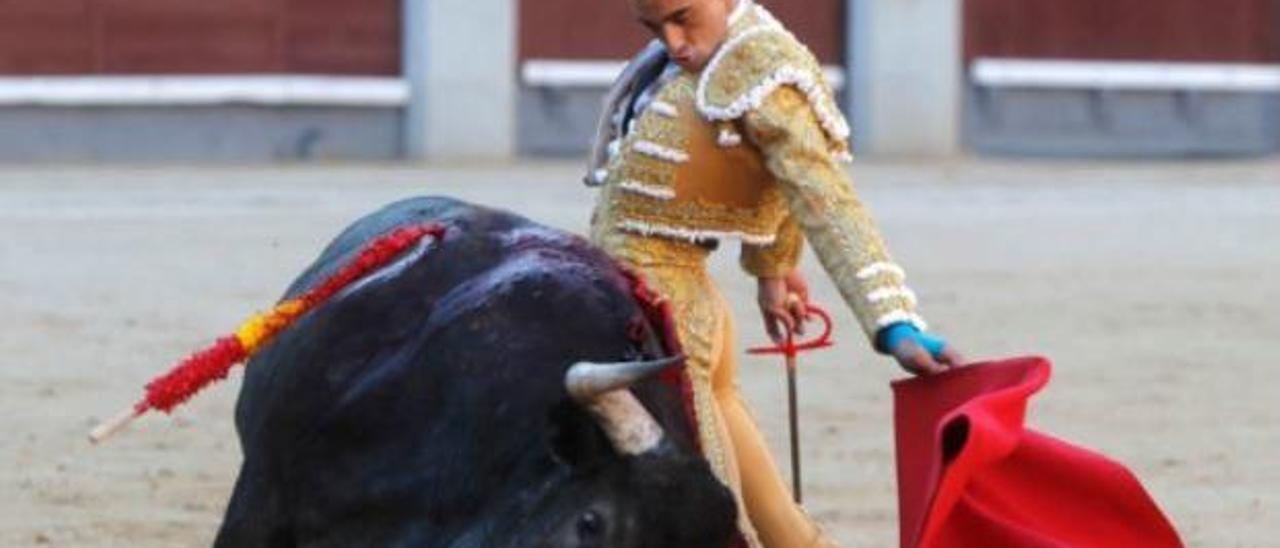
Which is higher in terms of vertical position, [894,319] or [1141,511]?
[894,319]

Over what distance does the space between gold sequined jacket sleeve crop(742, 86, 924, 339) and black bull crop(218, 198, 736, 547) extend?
21 cm

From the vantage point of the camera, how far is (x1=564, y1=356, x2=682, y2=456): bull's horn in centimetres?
229

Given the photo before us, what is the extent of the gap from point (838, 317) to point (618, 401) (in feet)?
16.1

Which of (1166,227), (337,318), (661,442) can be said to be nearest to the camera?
(661,442)

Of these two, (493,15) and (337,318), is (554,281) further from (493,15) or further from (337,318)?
(493,15)

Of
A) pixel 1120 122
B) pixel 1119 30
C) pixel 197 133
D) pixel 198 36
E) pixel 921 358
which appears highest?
pixel 921 358

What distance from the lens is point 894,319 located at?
275 cm

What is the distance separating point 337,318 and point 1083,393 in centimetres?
363

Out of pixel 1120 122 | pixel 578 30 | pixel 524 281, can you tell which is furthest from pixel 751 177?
pixel 1120 122

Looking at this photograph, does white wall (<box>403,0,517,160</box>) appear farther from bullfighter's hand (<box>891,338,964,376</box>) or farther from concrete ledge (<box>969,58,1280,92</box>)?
bullfighter's hand (<box>891,338,964,376</box>)

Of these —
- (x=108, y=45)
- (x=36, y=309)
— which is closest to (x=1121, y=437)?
(x=36, y=309)

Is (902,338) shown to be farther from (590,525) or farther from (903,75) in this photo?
(903,75)

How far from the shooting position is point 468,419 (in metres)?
2.44

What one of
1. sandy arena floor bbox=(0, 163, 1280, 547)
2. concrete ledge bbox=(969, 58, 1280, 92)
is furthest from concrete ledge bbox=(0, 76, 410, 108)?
concrete ledge bbox=(969, 58, 1280, 92)
